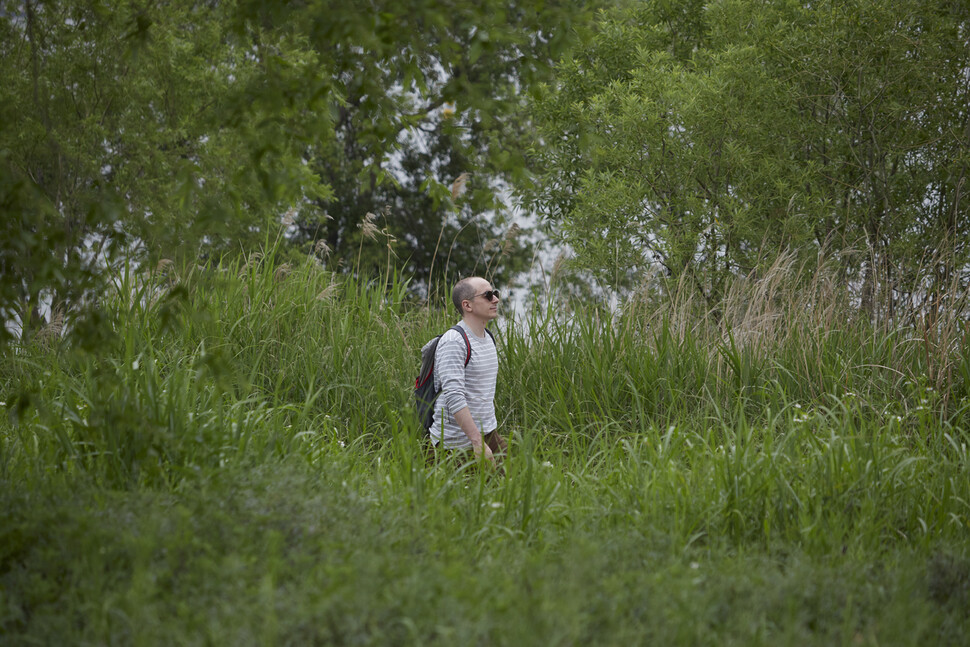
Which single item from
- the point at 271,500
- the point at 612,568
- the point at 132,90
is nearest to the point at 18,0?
the point at 271,500

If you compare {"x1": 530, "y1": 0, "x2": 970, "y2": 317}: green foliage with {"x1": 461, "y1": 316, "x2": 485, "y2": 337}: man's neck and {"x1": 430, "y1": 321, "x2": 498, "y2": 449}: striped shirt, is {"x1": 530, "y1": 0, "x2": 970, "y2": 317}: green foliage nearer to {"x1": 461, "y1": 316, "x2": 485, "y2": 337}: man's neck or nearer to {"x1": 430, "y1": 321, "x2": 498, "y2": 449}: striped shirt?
{"x1": 461, "y1": 316, "x2": 485, "y2": 337}: man's neck

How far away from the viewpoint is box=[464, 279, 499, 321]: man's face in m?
5.20

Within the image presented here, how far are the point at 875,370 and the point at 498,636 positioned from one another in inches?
182

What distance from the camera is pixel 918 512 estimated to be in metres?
4.16

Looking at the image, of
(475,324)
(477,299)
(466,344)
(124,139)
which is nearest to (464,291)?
(477,299)

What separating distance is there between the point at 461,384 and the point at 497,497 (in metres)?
0.93

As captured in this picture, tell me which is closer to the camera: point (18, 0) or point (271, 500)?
point (271, 500)

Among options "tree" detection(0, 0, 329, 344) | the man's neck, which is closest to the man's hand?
the man's neck

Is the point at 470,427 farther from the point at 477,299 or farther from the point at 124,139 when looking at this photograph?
the point at 124,139

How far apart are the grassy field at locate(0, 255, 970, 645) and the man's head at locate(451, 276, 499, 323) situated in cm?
86

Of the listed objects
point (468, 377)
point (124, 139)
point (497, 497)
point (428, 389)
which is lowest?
point (497, 497)

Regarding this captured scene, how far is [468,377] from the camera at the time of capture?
16.8 ft

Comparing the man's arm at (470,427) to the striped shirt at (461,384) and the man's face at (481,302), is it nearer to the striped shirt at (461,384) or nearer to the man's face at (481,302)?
the striped shirt at (461,384)

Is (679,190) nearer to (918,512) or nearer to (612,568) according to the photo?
(918,512)
